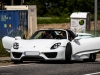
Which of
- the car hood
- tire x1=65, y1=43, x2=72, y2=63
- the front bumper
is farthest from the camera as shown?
tire x1=65, y1=43, x2=72, y2=63

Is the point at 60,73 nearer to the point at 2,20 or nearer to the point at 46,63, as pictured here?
A: the point at 46,63

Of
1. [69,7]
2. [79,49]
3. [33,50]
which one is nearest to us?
[33,50]

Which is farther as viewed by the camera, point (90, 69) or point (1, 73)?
point (90, 69)

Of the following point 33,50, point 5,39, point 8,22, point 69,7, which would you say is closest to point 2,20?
point 8,22

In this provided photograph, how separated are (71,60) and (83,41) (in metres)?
0.87

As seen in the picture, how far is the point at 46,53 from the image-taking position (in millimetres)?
16547

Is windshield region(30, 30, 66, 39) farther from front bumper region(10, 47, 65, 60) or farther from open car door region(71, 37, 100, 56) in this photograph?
front bumper region(10, 47, 65, 60)

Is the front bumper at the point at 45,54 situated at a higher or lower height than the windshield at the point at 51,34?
lower

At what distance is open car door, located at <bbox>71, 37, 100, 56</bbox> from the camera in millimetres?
17688

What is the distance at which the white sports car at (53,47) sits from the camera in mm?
16594

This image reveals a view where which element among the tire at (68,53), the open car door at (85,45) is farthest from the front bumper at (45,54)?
the open car door at (85,45)

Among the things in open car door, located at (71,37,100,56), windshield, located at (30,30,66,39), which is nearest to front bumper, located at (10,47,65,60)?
open car door, located at (71,37,100,56)

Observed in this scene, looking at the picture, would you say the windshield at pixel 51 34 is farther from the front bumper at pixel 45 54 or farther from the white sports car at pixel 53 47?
the front bumper at pixel 45 54

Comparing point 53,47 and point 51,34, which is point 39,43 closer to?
point 53,47
